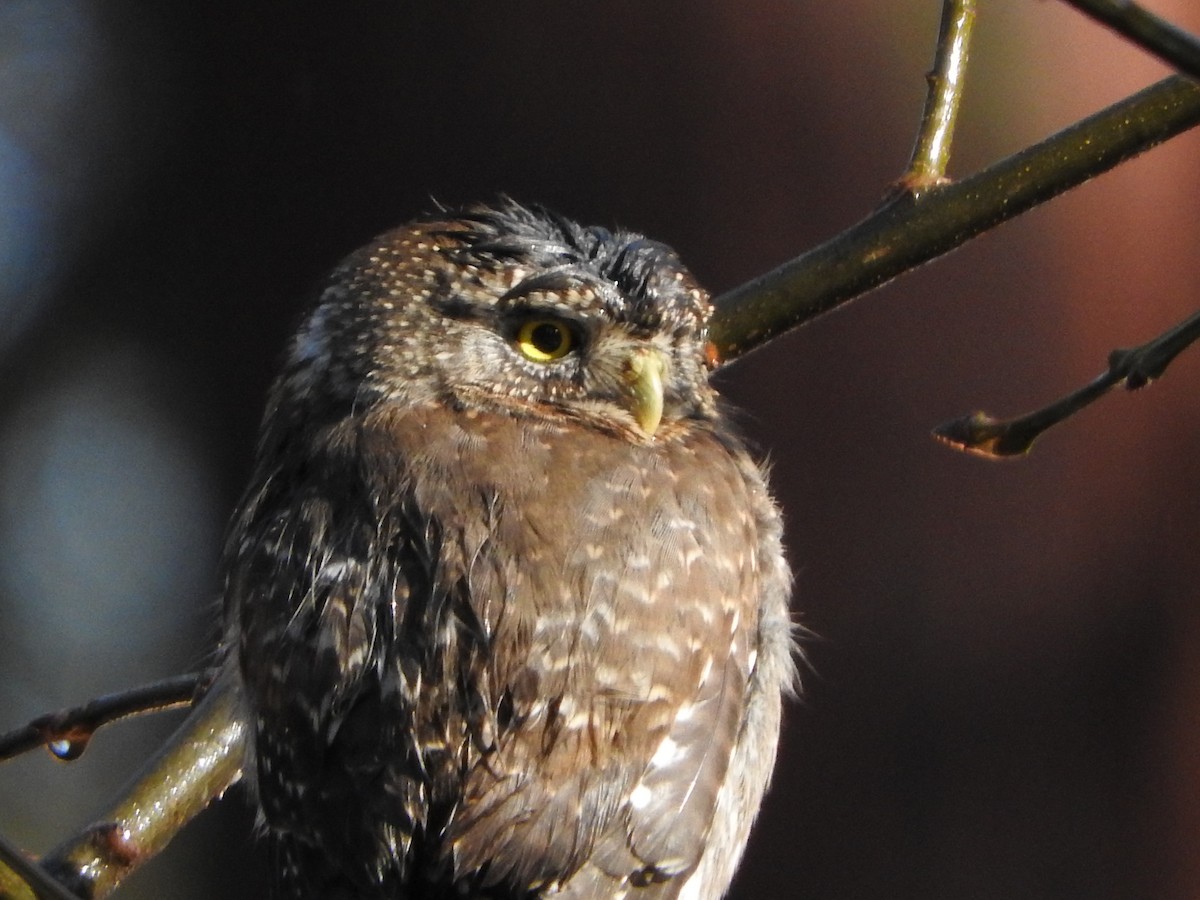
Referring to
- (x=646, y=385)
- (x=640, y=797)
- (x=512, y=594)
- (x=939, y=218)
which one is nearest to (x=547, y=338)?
(x=646, y=385)

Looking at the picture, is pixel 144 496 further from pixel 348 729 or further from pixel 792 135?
pixel 348 729

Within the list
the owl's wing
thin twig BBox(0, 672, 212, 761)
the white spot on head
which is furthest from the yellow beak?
thin twig BBox(0, 672, 212, 761)

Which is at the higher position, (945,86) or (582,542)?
(945,86)

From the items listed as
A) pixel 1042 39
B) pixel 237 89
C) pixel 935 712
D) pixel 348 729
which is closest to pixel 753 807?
pixel 348 729

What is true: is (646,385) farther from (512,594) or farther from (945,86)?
(945,86)

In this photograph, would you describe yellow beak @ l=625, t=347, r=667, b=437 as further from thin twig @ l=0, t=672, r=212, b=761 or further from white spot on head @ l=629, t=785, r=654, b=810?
thin twig @ l=0, t=672, r=212, b=761

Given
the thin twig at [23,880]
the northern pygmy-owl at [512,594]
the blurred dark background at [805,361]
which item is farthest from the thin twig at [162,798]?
the blurred dark background at [805,361]
